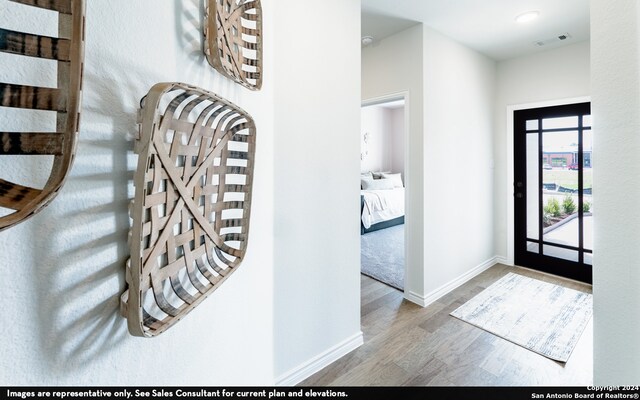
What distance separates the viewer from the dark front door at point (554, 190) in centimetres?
323

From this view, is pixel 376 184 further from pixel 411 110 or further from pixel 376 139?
pixel 411 110

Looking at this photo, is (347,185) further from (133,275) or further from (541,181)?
(541,181)

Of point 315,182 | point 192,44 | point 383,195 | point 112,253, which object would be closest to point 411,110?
point 315,182

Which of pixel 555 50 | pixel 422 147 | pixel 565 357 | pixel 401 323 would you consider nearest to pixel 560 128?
pixel 555 50

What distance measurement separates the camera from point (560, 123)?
336 cm

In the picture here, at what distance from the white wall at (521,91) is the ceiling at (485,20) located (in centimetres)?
19

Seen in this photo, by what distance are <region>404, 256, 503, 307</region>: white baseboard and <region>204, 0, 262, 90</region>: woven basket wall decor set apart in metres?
2.51

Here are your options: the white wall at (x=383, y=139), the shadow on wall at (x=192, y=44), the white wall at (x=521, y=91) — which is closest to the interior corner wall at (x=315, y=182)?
the shadow on wall at (x=192, y=44)

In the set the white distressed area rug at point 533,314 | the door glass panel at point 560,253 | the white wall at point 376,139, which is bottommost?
the white distressed area rug at point 533,314

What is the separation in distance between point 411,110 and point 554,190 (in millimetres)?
2079

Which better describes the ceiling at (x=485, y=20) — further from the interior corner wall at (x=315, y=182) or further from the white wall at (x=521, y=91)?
the interior corner wall at (x=315, y=182)

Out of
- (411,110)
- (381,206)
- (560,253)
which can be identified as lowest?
(560,253)

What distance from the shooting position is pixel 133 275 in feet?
1.83

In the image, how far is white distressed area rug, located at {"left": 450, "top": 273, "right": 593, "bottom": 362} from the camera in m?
2.22
